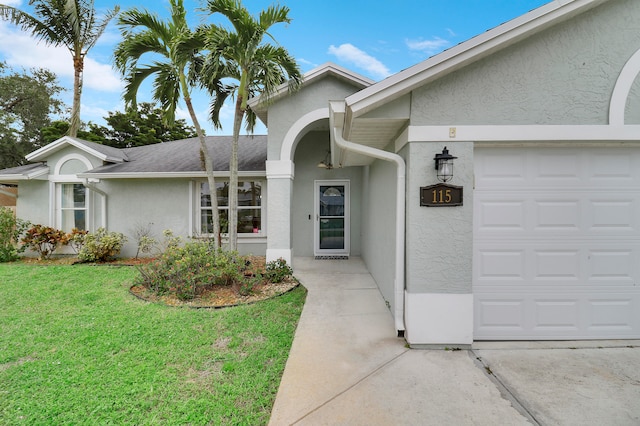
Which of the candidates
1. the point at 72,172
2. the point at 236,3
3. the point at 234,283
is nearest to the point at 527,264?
the point at 234,283

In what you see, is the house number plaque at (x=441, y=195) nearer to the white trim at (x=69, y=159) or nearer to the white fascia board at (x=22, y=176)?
the white trim at (x=69, y=159)

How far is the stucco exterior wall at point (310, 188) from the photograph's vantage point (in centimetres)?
944

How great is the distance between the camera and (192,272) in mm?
5848

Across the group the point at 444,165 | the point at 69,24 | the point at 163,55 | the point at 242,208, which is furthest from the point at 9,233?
the point at 444,165

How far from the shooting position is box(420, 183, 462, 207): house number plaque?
11.7 ft

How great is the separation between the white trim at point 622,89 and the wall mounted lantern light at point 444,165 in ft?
6.66

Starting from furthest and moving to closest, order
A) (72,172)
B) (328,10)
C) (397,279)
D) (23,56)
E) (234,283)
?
(23,56) → (328,10) → (72,172) → (234,283) → (397,279)

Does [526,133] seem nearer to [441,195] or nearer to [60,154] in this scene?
[441,195]

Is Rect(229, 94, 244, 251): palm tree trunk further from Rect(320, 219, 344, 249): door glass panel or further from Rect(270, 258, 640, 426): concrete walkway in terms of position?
Rect(270, 258, 640, 426): concrete walkway

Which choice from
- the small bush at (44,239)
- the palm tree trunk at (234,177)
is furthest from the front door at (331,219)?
the small bush at (44,239)

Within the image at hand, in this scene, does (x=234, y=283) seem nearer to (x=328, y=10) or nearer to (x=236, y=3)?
(x=236, y=3)

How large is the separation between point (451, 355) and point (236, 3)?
772cm

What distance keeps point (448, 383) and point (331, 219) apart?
693 centimetres

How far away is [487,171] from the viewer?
3.69 m
